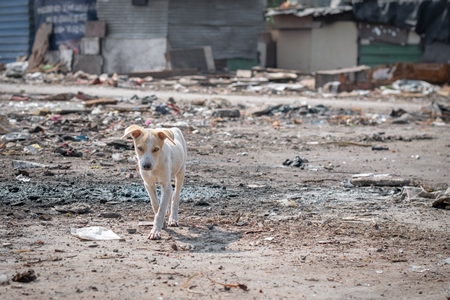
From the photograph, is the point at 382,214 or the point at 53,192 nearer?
the point at 382,214

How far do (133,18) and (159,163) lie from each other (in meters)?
22.6

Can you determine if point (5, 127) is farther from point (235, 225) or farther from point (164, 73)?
point (164, 73)

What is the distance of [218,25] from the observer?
2880cm

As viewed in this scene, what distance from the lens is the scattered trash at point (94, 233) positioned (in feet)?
19.3

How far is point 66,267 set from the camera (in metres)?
5.05

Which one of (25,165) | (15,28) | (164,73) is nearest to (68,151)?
(25,165)

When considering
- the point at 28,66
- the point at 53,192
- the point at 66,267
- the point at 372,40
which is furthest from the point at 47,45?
the point at 66,267

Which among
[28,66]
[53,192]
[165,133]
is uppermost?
[165,133]

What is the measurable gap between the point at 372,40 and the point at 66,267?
23.2 m

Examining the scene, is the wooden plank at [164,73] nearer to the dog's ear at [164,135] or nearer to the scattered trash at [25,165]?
the scattered trash at [25,165]

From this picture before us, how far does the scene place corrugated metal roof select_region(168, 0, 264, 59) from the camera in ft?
90.6

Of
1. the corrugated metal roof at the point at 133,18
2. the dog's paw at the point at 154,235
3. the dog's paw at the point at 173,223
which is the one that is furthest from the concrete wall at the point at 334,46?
the dog's paw at the point at 154,235

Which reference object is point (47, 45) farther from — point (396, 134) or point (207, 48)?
point (396, 134)

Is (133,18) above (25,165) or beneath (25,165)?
above
